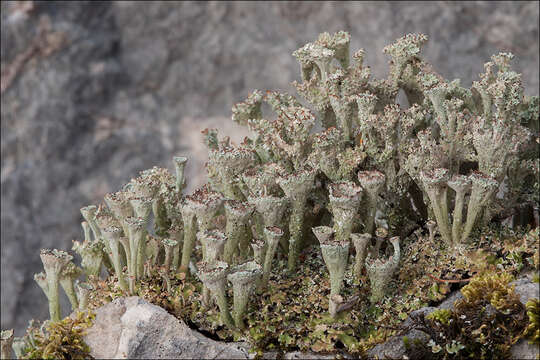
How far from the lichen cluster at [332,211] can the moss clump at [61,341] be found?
0.34ft

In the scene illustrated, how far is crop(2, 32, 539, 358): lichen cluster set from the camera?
4.17 feet

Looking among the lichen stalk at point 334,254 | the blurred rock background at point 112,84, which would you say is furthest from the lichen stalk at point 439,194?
the blurred rock background at point 112,84

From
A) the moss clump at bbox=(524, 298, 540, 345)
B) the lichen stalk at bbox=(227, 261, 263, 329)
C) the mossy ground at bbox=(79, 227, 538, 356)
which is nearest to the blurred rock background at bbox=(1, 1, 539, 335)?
the mossy ground at bbox=(79, 227, 538, 356)

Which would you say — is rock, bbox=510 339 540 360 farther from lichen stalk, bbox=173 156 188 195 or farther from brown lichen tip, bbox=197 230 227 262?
lichen stalk, bbox=173 156 188 195

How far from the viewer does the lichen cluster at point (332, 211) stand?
127 centimetres

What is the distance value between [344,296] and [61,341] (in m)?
0.59

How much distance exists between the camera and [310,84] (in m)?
1.51

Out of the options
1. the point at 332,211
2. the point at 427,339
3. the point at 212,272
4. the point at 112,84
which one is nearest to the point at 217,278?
the point at 212,272

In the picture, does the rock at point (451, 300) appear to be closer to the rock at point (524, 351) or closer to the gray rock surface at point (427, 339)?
the gray rock surface at point (427, 339)

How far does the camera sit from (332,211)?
1384 mm

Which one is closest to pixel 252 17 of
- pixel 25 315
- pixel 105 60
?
pixel 105 60

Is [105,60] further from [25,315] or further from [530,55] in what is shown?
[530,55]

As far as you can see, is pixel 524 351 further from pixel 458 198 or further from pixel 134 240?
pixel 134 240

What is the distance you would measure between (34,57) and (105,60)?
1.16 feet
